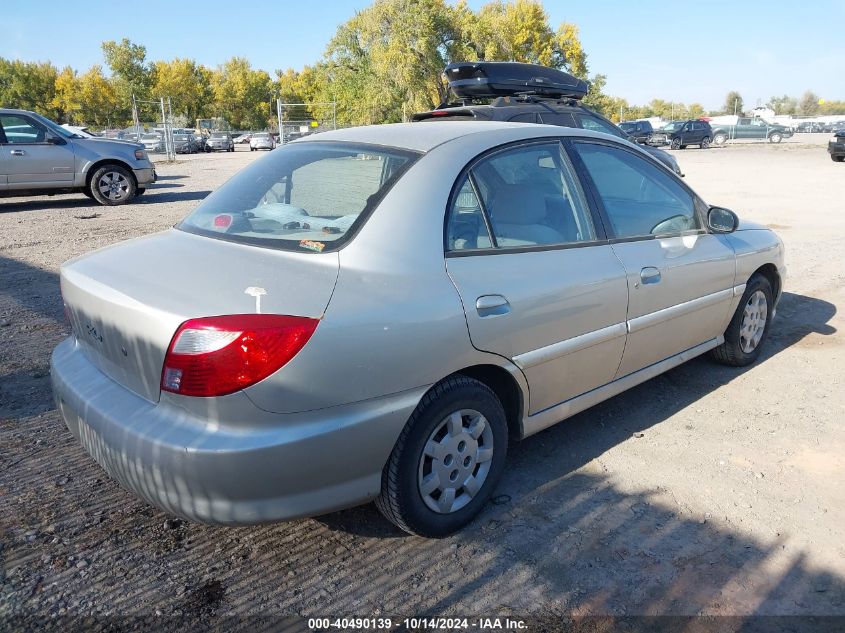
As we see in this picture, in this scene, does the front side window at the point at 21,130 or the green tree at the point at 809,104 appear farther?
the green tree at the point at 809,104

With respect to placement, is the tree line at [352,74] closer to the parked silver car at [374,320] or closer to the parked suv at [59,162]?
the parked suv at [59,162]

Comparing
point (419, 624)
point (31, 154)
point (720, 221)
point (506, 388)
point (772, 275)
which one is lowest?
point (419, 624)

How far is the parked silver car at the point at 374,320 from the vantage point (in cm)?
221

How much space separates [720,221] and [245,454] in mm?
3234

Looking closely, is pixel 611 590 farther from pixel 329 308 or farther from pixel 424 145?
pixel 424 145

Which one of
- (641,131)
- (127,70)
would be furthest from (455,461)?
(127,70)

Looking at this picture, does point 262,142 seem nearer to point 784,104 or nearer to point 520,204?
point 520,204

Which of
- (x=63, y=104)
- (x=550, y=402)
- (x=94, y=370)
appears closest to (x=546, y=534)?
(x=550, y=402)

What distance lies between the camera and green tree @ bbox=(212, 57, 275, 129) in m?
69.2

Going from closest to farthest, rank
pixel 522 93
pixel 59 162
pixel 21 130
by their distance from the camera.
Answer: pixel 522 93 → pixel 21 130 → pixel 59 162

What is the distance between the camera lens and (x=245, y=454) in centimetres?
216

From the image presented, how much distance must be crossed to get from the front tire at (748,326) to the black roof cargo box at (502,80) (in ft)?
16.2

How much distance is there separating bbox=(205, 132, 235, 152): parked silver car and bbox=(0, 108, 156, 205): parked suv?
37.4 meters

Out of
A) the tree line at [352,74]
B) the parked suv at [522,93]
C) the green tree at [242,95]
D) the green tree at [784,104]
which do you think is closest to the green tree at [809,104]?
the green tree at [784,104]
